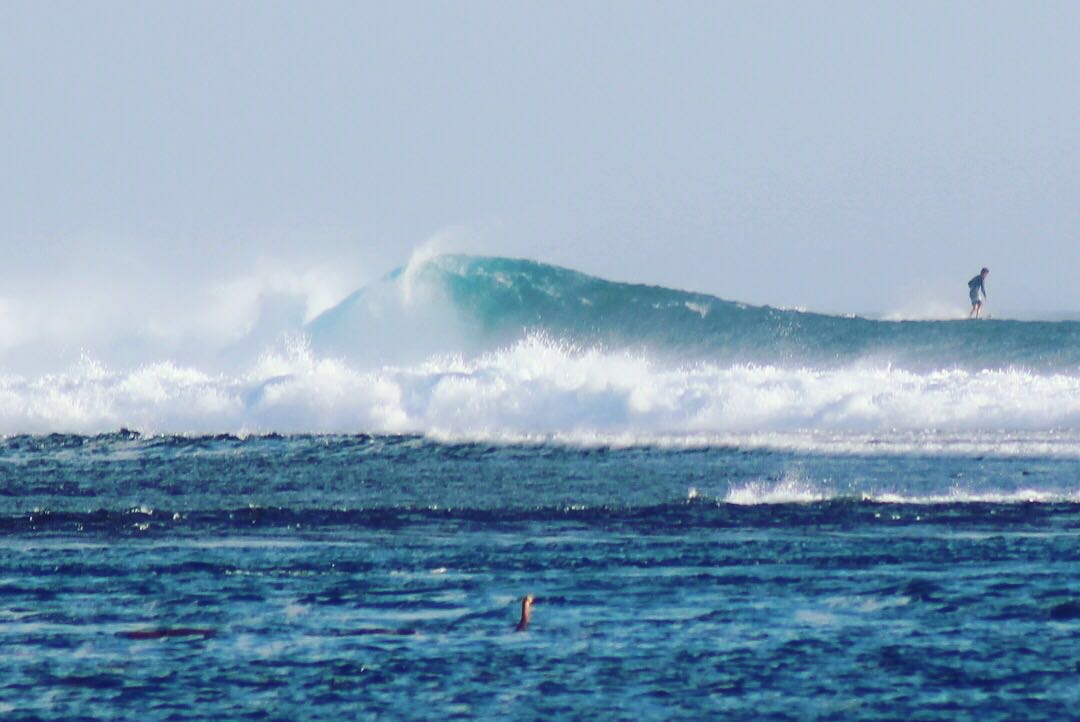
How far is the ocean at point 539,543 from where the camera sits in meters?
11.3

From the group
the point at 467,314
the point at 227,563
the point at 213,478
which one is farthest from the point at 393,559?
the point at 467,314

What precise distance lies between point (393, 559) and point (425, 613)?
9.64ft

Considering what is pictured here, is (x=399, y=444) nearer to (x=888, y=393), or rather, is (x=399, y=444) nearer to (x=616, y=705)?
(x=888, y=393)

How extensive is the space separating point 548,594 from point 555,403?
21.2 metres

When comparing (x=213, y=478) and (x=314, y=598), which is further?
(x=213, y=478)

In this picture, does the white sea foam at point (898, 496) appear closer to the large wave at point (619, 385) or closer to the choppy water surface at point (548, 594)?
the choppy water surface at point (548, 594)

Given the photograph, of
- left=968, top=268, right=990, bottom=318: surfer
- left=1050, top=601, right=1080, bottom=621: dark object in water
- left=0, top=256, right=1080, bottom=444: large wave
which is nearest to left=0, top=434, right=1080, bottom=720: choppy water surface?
left=1050, top=601, right=1080, bottom=621: dark object in water

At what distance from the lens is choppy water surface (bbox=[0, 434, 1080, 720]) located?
36.2ft

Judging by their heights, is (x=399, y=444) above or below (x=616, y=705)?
above

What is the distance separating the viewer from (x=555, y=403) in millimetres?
35562

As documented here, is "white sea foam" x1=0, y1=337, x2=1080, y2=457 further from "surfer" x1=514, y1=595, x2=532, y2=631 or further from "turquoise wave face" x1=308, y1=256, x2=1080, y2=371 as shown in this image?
"surfer" x1=514, y1=595, x2=532, y2=631

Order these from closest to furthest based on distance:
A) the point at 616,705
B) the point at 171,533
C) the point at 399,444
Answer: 1. the point at 616,705
2. the point at 171,533
3. the point at 399,444

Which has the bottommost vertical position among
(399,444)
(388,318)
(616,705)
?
(616,705)

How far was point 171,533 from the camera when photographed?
60.7 feet
